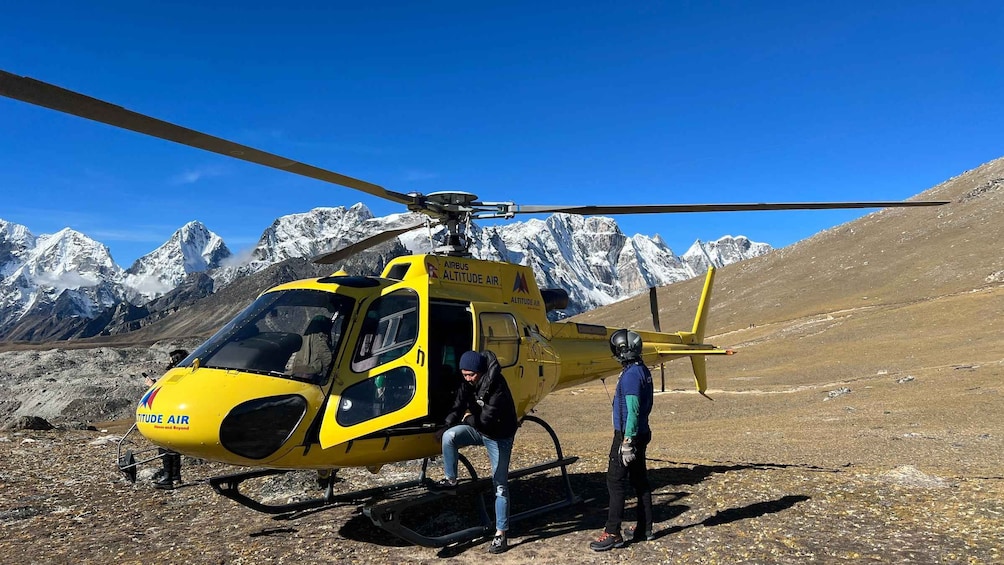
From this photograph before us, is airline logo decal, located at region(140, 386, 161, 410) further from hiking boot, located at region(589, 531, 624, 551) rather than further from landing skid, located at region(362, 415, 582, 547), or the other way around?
hiking boot, located at region(589, 531, 624, 551)

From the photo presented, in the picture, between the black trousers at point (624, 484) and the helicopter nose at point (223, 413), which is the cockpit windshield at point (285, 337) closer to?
the helicopter nose at point (223, 413)

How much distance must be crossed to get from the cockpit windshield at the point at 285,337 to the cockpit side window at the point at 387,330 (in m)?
A: 0.26

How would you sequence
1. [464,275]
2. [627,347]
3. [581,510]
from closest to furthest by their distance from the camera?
1. [627,347]
2. [581,510]
3. [464,275]

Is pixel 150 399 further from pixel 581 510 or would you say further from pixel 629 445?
pixel 581 510

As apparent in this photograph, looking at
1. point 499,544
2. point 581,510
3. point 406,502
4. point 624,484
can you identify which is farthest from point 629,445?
point 406,502

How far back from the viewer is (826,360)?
35.6 metres

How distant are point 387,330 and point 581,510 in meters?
3.42

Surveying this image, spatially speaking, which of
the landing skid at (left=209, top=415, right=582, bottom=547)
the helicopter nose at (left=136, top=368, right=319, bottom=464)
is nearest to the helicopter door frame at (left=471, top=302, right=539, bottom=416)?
the landing skid at (left=209, top=415, right=582, bottom=547)

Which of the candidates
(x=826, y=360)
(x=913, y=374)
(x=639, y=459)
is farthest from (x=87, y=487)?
(x=826, y=360)

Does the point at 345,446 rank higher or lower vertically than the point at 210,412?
lower

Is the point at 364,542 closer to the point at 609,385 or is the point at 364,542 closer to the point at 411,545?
the point at 411,545

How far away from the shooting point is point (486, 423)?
21.3 ft

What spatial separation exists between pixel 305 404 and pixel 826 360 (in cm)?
3571

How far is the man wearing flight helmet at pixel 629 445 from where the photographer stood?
21.0ft
